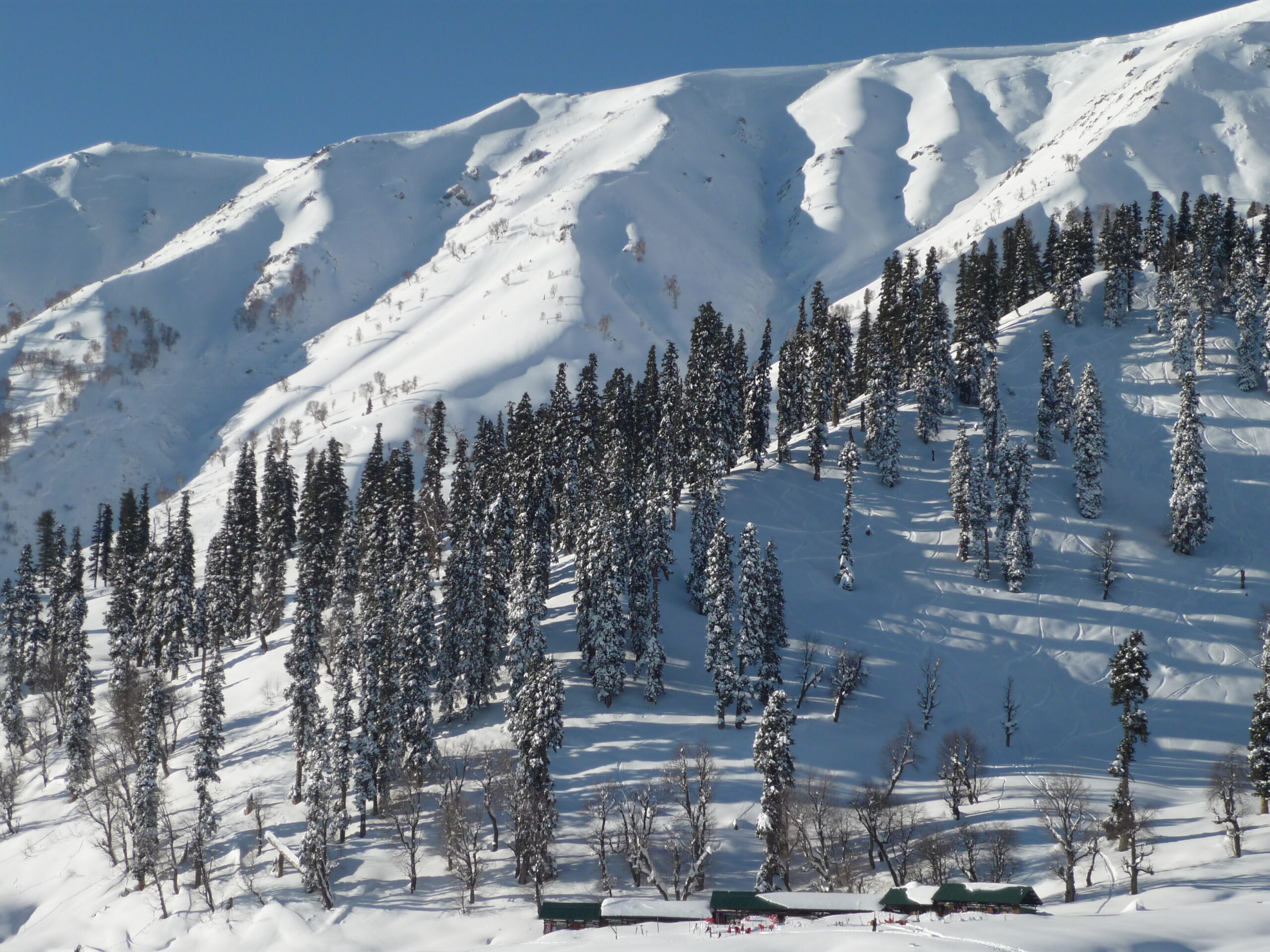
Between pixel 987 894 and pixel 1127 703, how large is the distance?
1330 cm

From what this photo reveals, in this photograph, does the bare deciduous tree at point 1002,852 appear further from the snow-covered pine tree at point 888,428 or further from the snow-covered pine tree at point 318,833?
the snow-covered pine tree at point 888,428

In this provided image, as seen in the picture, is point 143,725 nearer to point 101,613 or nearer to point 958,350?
point 101,613

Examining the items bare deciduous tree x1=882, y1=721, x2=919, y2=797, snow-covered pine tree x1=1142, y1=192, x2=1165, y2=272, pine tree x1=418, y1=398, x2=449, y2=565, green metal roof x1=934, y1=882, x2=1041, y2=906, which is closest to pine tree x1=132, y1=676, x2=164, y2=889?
A: pine tree x1=418, y1=398, x2=449, y2=565

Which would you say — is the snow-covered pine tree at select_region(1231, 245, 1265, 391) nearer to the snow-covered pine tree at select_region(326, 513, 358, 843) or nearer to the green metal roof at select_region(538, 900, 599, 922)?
the snow-covered pine tree at select_region(326, 513, 358, 843)

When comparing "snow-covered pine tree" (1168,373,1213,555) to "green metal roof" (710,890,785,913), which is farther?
"snow-covered pine tree" (1168,373,1213,555)

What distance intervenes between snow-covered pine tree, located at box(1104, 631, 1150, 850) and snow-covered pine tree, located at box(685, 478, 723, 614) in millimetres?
39605

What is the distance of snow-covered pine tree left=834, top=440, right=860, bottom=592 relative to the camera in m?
89.1

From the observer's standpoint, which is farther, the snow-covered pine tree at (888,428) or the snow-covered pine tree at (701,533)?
the snow-covered pine tree at (888,428)

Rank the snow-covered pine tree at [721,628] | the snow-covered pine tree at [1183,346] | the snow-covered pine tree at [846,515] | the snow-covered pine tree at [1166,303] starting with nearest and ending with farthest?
1. the snow-covered pine tree at [721,628]
2. the snow-covered pine tree at [846,515]
3. the snow-covered pine tree at [1183,346]
4. the snow-covered pine tree at [1166,303]

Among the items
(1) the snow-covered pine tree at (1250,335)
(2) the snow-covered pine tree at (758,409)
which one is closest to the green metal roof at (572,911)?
(2) the snow-covered pine tree at (758,409)

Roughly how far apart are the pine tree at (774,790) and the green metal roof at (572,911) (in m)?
10.2

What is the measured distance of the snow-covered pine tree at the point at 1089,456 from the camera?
324ft

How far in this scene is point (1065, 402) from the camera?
11150cm

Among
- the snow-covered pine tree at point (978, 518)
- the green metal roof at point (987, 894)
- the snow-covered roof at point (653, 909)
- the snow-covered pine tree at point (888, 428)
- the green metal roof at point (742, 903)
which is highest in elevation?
the snow-covered pine tree at point (888, 428)
